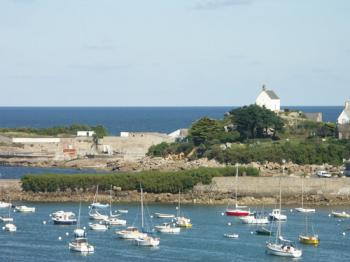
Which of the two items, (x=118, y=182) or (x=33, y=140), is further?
(x=33, y=140)

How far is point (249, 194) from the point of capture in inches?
2859

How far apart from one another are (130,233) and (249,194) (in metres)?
15.9

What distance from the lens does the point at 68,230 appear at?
6131 centimetres

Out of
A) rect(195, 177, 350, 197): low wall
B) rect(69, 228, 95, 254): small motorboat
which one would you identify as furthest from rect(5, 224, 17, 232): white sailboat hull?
rect(195, 177, 350, 197): low wall

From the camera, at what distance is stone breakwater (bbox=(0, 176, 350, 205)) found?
7206 centimetres

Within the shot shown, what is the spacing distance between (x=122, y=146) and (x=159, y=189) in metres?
32.0

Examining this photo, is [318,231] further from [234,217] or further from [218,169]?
[218,169]

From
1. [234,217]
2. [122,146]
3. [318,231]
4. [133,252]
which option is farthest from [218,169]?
[122,146]

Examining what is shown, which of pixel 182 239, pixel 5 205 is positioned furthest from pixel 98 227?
pixel 5 205

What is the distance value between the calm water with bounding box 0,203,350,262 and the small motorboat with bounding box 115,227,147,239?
0.39 meters

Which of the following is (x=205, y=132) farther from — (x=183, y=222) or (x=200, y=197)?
(x=183, y=222)

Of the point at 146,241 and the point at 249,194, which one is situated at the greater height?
the point at 249,194

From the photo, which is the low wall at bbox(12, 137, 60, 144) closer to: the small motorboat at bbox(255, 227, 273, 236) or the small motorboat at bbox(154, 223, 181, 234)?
the small motorboat at bbox(154, 223, 181, 234)
